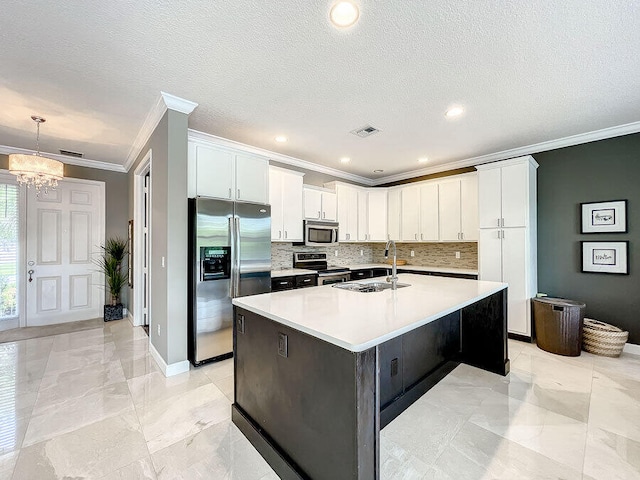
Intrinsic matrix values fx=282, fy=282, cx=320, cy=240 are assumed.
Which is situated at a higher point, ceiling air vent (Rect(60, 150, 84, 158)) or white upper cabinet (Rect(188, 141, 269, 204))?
ceiling air vent (Rect(60, 150, 84, 158))

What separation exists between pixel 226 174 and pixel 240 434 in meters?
2.57

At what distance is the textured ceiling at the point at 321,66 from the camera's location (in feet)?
5.50

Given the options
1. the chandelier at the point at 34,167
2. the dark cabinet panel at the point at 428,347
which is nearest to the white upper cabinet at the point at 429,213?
the dark cabinet panel at the point at 428,347

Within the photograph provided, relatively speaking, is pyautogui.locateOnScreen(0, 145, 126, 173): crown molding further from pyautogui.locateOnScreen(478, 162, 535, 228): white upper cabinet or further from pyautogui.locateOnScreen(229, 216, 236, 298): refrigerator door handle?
pyautogui.locateOnScreen(478, 162, 535, 228): white upper cabinet

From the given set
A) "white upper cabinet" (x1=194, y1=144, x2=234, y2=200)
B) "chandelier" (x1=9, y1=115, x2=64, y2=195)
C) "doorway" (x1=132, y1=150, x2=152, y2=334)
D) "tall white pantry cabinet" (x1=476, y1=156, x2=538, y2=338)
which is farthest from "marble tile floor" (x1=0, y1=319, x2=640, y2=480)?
"chandelier" (x1=9, y1=115, x2=64, y2=195)

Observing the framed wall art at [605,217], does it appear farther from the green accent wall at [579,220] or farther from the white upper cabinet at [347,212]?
the white upper cabinet at [347,212]

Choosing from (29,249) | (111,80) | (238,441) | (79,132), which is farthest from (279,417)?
(29,249)

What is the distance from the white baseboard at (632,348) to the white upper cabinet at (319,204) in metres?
4.04

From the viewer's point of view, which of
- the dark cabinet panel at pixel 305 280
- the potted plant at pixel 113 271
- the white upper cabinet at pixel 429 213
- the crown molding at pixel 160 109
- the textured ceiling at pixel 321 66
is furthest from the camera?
the white upper cabinet at pixel 429 213

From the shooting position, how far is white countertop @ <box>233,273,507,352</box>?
1.26m

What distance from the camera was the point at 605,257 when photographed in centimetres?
340

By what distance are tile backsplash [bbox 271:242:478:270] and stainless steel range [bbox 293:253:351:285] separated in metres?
0.10

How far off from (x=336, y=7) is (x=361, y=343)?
72.0 inches

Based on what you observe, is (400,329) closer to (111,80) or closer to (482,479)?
(482,479)
